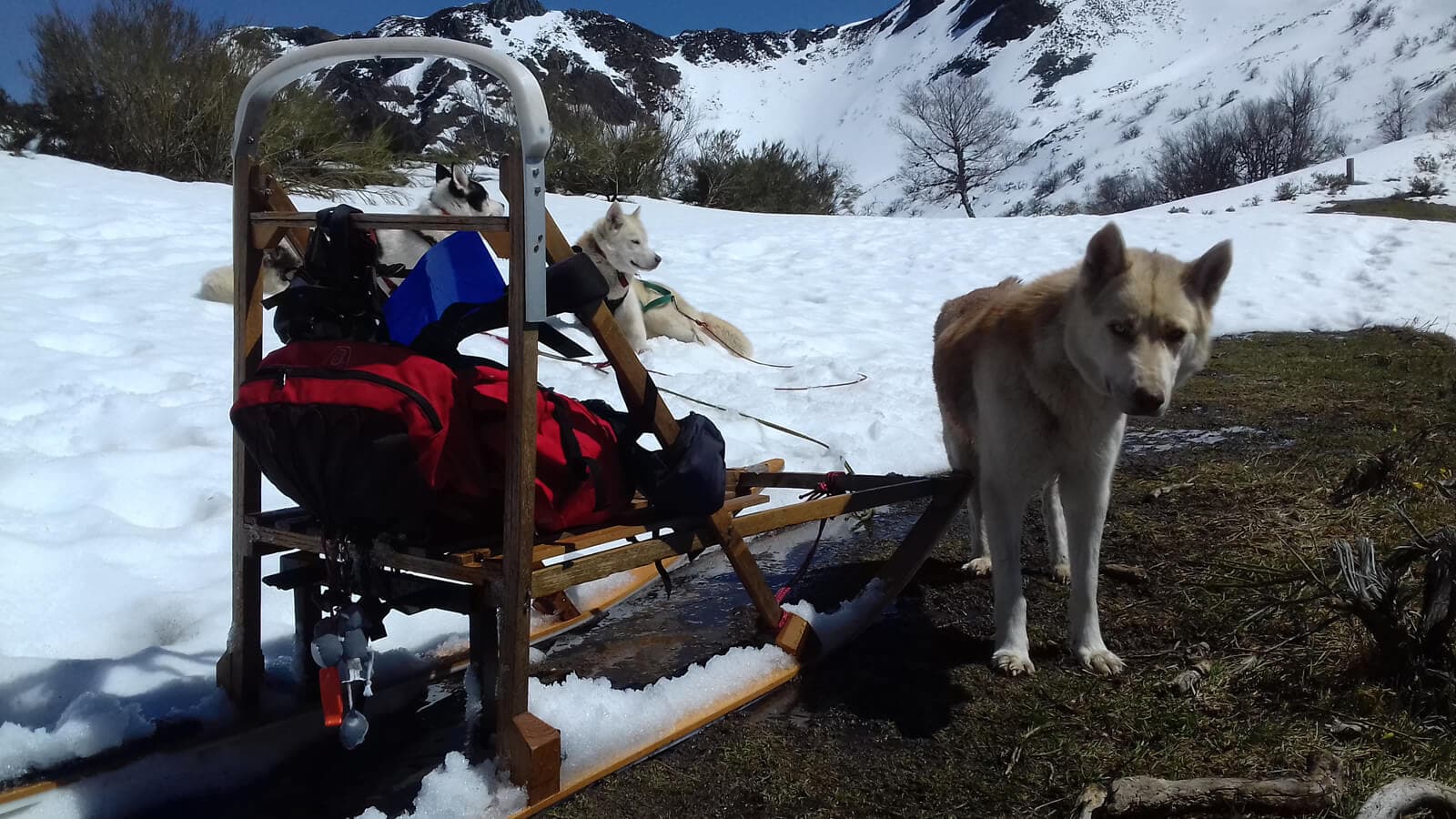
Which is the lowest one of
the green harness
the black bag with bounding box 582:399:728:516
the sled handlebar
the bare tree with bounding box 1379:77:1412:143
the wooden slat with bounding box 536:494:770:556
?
the wooden slat with bounding box 536:494:770:556

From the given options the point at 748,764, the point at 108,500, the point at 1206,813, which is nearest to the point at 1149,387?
the point at 1206,813

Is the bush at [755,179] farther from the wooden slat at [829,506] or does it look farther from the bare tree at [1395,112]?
the bare tree at [1395,112]

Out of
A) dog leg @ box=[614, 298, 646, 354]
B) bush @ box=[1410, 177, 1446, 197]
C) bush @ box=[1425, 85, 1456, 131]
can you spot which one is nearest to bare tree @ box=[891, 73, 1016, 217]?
bush @ box=[1425, 85, 1456, 131]

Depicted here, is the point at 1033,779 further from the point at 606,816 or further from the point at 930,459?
the point at 930,459

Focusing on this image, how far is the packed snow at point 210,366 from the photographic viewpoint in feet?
8.46

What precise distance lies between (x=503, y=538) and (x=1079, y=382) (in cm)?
167

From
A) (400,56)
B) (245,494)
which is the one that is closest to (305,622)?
(245,494)

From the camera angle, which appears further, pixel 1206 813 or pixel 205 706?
pixel 205 706

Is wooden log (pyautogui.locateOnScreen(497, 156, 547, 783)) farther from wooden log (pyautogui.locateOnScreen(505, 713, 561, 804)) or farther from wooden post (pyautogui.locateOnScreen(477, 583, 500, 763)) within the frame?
wooden post (pyautogui.locateOnScreen(477, 583, 500, 763))

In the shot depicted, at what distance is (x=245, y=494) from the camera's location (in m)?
2.40

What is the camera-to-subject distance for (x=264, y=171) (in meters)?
2.37

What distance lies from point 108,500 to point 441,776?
2.27 metres

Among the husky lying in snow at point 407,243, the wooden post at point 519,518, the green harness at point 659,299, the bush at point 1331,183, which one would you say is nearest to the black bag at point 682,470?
the wooden post at point 519,518

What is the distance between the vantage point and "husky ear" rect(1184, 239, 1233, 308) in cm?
261
